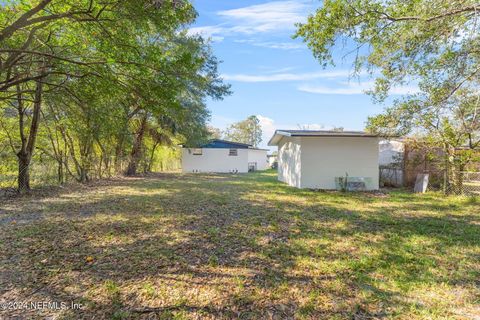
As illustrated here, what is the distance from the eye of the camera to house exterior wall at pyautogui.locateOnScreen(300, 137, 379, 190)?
10938mm

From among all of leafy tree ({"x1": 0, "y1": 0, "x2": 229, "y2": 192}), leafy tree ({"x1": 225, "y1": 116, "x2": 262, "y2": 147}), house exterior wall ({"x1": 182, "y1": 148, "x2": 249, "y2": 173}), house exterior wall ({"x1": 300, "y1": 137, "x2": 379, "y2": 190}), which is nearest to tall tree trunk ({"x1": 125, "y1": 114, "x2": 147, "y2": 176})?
house exterior wall ({"x1": 182, "y1": 148, "x2": 249, "y2": 173})

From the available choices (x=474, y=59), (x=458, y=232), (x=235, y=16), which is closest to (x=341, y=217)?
(x=458, y=232)

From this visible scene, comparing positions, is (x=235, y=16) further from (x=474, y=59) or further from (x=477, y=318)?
(x=477, y=318)

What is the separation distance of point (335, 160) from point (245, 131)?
40.4 meters

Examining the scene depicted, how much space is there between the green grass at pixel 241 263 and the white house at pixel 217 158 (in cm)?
1581

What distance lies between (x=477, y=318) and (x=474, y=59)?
6.16 meters

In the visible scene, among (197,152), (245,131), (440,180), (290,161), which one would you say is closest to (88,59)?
(290,161)

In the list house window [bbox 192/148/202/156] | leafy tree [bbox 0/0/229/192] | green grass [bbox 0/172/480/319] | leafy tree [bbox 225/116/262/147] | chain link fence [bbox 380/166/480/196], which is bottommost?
green grass [bbox 0/172/480/319]

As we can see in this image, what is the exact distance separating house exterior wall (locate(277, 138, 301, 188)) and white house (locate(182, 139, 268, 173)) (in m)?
8.22

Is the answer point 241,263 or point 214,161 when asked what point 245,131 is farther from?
point 241,263

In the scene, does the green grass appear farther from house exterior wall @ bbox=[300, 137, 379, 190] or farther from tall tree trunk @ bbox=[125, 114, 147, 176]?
tall tree trunk @ bbox=[125, 114, 147, 176]

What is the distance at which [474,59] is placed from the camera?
6.05 m

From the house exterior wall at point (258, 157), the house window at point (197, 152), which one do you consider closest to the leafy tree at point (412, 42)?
the house window at point (197, 152)

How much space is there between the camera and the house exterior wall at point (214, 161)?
73.3 feet
